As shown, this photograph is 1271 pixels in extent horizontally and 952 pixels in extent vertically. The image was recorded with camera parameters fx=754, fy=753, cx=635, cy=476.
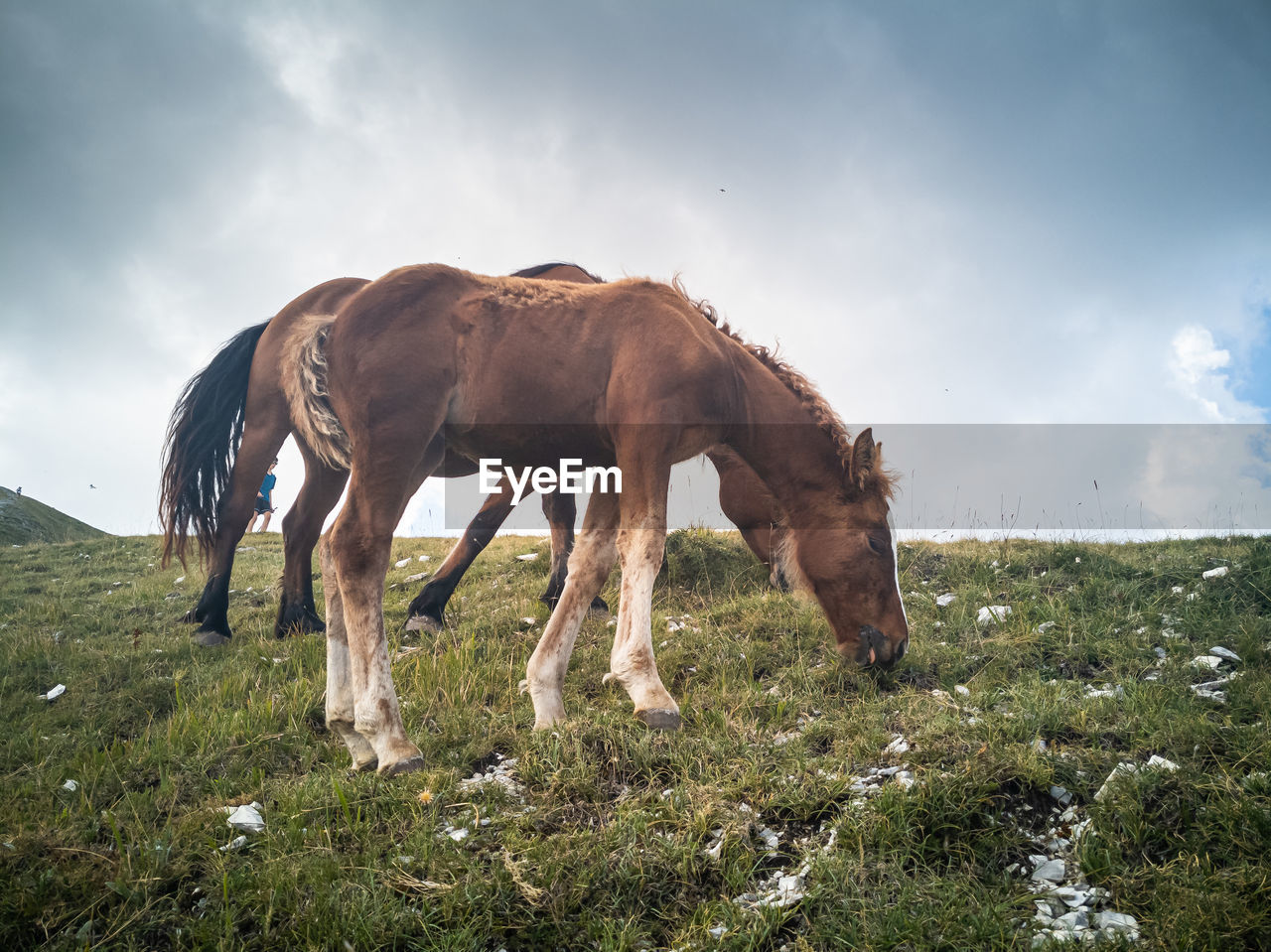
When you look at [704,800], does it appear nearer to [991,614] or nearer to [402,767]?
[402,767]

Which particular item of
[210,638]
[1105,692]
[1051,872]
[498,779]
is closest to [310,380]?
[498,779]

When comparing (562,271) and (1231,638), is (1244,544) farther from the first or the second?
(562,271)

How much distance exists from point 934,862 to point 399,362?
11.5 ft

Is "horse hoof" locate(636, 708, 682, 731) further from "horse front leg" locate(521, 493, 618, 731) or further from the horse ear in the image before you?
the horse ear

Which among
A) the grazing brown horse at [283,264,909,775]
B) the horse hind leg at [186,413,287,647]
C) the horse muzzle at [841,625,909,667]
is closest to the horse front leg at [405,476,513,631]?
the horse hind leg at [186,413,287,647]

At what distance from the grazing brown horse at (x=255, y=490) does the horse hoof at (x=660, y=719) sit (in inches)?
115

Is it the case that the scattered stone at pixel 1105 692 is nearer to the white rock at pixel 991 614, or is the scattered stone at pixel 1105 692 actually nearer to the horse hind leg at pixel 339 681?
the white rock at pixel 991 614

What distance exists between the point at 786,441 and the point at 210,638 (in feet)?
18.2

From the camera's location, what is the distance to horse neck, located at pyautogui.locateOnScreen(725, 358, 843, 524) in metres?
5.23

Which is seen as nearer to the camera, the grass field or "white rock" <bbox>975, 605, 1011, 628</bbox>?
the grass field

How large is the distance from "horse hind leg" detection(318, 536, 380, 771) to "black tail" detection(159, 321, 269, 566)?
3818 mm

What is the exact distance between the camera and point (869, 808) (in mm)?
3051

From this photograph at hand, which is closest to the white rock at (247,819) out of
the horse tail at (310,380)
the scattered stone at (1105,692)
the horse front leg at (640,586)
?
the horse front leg at (640,586)

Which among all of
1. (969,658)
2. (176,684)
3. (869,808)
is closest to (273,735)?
(176,684)
